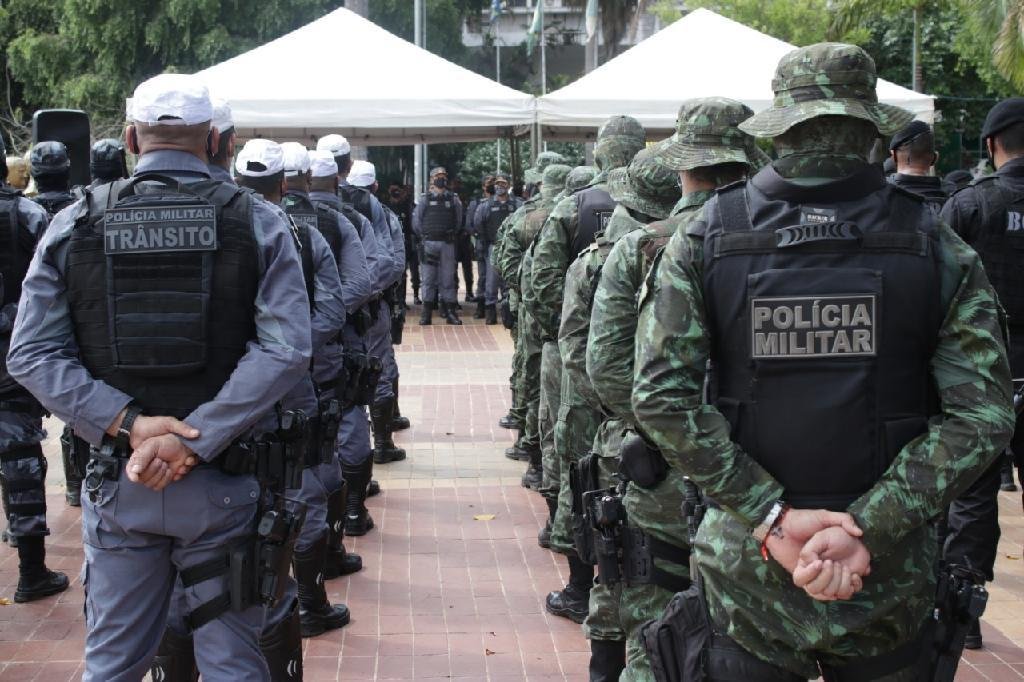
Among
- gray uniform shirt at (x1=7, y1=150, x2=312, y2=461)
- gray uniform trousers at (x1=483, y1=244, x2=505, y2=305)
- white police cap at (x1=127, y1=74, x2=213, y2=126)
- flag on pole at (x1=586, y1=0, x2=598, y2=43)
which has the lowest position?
gray uniform trousers at (x1=483, y1=244, x2=505, y2=305)

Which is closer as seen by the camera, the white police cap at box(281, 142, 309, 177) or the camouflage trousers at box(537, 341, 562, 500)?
the camouflage trousers at box(537, 341, 562, 500)

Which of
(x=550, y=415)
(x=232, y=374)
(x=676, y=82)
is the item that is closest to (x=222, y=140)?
(x=232, y=374)

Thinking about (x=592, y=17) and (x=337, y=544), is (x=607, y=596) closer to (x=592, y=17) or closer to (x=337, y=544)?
(x=337, y=544)

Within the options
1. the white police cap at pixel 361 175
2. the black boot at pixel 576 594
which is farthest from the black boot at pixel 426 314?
the black boot at pixel 576 594

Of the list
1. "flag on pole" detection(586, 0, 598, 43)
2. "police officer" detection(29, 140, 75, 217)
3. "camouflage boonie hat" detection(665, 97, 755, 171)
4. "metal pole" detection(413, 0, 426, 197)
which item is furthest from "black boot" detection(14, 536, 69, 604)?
"flag on pole" detection(586, 0, 598, 43)

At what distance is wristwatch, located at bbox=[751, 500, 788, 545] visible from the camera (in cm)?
270

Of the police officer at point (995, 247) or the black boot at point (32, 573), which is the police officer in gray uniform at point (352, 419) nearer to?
the black boot at point (32, 573)

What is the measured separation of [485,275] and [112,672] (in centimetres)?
1455

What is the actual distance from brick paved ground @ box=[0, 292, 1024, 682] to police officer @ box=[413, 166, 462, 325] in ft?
26.1

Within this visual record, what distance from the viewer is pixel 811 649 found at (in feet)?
9.16

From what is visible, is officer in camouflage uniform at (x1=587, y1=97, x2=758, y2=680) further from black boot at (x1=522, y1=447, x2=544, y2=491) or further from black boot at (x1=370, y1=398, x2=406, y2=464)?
black boot at (x1=370, y1=398, x2=406, y2=464)

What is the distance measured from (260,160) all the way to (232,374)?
1.99 m

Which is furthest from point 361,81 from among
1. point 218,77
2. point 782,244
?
point 782,244

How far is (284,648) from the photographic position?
414 centimetres
